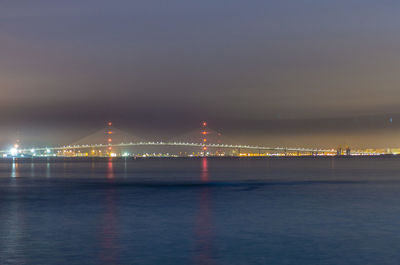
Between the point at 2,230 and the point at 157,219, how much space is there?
218 inches

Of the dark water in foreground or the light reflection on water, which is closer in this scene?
the light reflection on water

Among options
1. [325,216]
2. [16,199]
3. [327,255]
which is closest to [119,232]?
[327,255]

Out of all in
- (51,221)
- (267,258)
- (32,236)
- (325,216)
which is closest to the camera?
(267,258)

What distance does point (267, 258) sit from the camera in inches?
552

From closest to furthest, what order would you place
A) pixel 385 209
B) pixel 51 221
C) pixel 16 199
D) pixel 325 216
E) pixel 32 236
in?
1. pixel 32 236
2. pixel 51 221
3. pixel 325 216
4. pixel 385 209
5. pixel 16 199

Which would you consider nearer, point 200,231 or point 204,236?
point 204,236

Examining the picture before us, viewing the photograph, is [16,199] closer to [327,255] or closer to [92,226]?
[92,226]

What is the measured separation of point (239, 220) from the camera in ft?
70.6

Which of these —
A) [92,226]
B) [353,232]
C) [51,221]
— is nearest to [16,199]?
[51,221]

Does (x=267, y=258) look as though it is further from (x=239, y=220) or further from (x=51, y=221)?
(x=51, y=221)

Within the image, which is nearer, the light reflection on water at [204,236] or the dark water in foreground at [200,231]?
the light reflection on water at [204,236]

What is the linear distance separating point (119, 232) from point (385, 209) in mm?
12789

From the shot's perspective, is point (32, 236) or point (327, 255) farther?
point (32, 236)

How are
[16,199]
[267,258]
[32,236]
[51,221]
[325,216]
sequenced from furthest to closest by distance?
[16,199] < [325,216] < [51,221] < [32,236] < [267,258]
